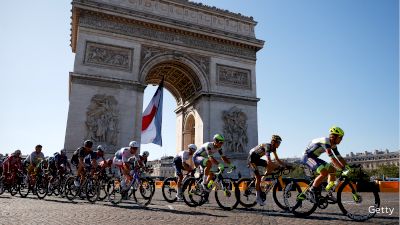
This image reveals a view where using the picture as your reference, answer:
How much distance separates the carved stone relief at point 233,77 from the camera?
25484mm

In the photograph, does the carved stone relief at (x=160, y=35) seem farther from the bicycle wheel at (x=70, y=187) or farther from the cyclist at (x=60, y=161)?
the bicycle wheel at (x=70, y=187)

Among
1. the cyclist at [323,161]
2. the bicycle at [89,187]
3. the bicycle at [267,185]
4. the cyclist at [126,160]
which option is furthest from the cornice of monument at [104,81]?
the cyclist at [323,161]

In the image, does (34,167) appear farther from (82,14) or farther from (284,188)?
(82,14)

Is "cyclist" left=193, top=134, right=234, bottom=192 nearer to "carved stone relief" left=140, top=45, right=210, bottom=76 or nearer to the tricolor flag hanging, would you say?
the tricolor flag hanging

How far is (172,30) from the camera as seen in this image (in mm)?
24109

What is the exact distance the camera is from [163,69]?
86.8ft

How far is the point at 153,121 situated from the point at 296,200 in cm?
1713

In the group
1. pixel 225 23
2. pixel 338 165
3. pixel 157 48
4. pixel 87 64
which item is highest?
pixel 225 23

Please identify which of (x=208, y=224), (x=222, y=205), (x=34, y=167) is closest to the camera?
(x=208, y=224)

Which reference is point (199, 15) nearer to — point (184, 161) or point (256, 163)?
point (184, 161)

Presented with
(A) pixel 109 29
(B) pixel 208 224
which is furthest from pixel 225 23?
(B) pixel 208 224

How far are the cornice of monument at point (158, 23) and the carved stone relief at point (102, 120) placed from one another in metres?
5.98

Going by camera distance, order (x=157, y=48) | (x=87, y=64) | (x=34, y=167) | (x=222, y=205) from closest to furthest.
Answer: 1. (x=222, y=205)
2. (x=34, y=167)
3. (x=87, y=64)
4. (x=157, y=48)

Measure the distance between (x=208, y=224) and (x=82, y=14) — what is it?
20.4 metres
